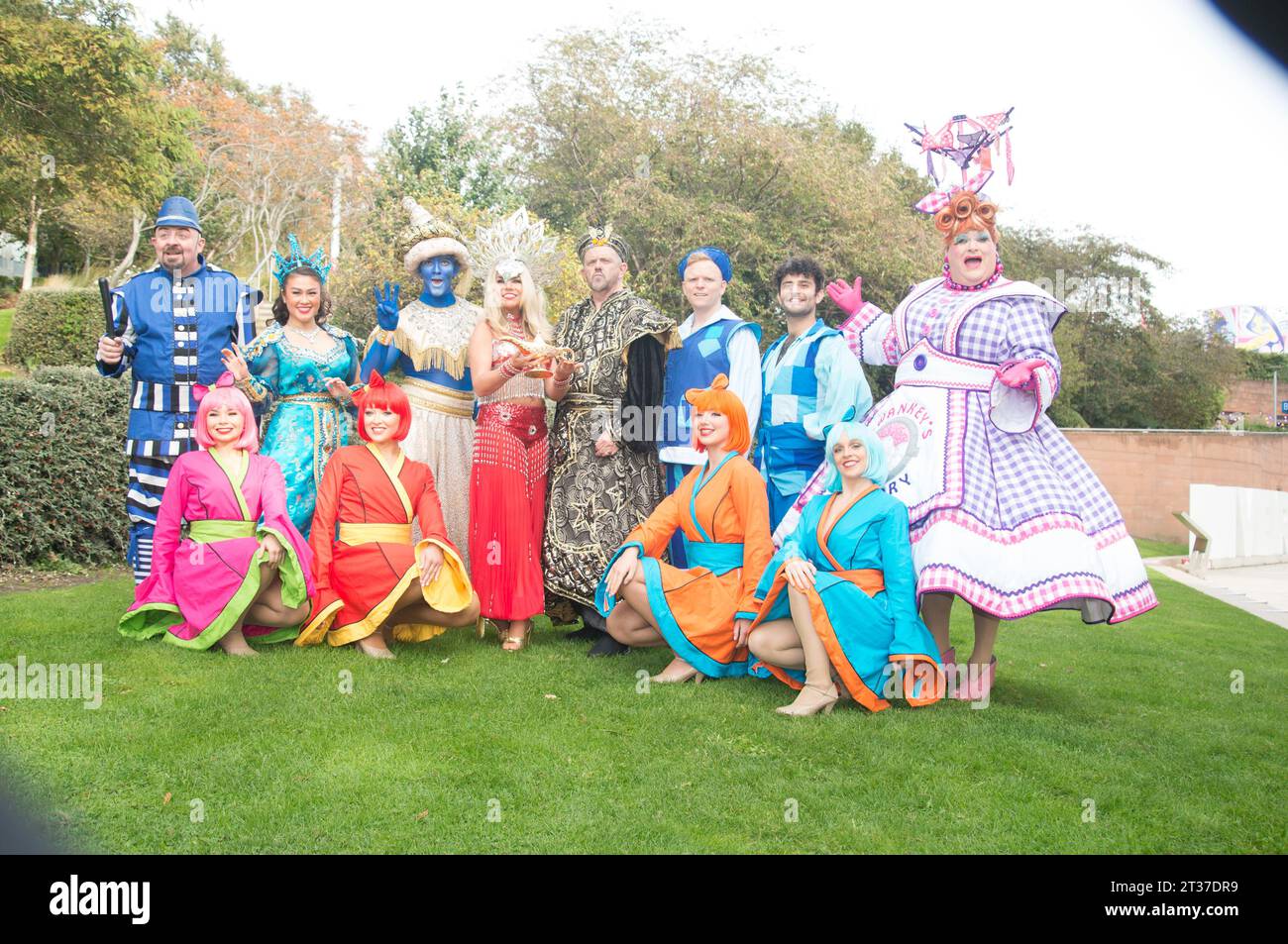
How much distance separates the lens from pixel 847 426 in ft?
16.5

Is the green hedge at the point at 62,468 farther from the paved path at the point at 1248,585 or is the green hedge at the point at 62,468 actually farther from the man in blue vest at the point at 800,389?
the paved path at the point at 1248,585

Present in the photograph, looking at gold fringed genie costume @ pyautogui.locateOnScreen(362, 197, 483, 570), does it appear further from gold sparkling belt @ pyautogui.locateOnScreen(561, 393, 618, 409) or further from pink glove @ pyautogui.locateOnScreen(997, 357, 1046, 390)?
pink glove @ pyautogui.locateOnScreen(997, 357, 1046, 390)

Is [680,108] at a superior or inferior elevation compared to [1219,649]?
superior

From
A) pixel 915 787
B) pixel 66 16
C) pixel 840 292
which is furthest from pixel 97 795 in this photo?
pixel 66 16

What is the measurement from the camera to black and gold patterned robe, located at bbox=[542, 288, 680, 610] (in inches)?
236

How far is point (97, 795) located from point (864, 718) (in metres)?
3.07

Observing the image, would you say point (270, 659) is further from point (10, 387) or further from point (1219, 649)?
point (1219, 649)

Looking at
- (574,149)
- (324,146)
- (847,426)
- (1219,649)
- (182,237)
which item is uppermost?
(324,146)

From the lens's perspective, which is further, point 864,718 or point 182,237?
point 182,237

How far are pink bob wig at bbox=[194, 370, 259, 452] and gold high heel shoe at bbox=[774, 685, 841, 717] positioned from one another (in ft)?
10.3

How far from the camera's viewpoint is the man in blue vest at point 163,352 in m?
6.27

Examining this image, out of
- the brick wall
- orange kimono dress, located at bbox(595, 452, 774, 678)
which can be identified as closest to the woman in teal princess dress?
orange kimono dress, located at bbox(595, 452, 774, 678)

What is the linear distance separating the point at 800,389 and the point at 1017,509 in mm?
1389

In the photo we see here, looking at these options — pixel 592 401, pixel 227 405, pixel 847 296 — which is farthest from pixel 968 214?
pixel 227 405
